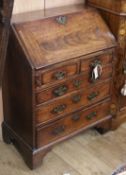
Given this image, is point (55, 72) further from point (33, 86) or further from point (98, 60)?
point (98, 60)

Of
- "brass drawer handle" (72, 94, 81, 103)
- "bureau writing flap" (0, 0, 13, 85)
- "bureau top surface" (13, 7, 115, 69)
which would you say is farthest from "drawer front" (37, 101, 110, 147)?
"bureau writing flap" (0, 0, 13, 85)

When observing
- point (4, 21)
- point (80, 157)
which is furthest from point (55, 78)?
point (80, 157)

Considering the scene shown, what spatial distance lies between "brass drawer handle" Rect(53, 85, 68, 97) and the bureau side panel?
160mm

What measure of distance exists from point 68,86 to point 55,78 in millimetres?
133

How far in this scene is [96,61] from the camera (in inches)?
73.5

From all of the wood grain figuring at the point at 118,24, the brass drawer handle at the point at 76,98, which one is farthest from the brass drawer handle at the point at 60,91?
the wood grain figuring at the point at 118,24

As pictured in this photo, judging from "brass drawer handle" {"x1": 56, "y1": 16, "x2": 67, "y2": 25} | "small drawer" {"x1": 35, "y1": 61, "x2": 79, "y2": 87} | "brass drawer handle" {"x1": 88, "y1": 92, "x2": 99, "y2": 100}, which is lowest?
"brass drawer handle" {"x1": 88, "y1": 92, "x2": 99, "y2": 100}

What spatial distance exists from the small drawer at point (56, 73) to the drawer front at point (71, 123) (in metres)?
0.31

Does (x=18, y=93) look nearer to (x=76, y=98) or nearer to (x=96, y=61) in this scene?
(x=76, y=98)

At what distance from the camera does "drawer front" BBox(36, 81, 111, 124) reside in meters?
1.76

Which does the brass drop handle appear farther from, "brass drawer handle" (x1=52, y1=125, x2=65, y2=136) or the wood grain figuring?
"brass drawer handle" (x1=52, y1=125, x2=65, y2=136)

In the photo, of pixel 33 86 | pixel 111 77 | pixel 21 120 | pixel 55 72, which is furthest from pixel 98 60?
pixel 21 120

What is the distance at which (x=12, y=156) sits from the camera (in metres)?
2.03

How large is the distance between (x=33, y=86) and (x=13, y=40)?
0.92ft
